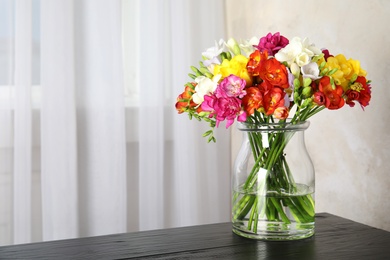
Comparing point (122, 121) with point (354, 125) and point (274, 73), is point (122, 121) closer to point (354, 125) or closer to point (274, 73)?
point (354, 125)

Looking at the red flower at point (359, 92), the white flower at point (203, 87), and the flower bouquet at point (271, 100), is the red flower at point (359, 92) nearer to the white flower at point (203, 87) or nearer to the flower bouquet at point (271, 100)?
the flower bouquet at point (271, 100)

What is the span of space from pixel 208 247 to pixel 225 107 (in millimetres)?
298

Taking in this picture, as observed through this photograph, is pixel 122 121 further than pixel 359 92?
Yes

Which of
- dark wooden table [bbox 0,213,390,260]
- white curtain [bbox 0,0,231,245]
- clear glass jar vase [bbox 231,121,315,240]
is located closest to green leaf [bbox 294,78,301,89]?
clear glass jar vase [bbox 231,121,315,240]

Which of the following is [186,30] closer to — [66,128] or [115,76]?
[115,76]

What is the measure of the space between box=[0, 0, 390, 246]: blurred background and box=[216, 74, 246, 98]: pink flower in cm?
56

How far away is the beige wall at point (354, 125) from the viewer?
4.38 ft

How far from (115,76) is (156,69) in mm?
172

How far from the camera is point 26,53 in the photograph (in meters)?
1.74

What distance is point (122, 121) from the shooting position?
1.89 metres

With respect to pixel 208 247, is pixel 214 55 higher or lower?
higher

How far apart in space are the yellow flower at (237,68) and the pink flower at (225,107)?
0.18 feet

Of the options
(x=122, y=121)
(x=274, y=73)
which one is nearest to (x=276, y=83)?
(x=274, y=73)

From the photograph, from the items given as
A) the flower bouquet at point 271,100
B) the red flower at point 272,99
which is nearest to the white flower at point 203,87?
the flower bouquet at point 271,100
